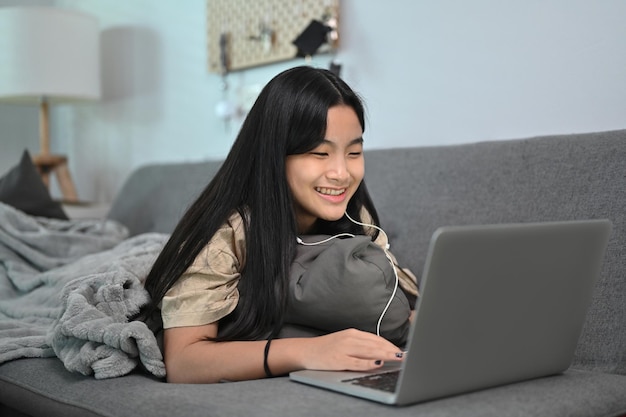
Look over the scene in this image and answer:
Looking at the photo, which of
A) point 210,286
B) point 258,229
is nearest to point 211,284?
point 210,286

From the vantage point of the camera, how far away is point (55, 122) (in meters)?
3.51

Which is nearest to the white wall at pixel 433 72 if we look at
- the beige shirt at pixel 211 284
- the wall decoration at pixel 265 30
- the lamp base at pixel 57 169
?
the wall decoration at pixel 265 30

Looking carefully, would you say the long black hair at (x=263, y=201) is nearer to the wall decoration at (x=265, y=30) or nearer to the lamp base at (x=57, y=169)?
the wall decoration at (x=265, y=30)

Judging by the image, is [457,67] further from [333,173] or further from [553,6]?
[333,173]

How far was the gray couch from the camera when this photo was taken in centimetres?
94

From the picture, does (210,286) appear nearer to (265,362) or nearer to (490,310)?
(265,362)

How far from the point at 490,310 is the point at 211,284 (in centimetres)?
44

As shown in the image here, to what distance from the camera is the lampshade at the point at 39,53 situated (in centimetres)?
269

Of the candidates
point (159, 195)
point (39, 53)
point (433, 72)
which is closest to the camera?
point (433, 72)

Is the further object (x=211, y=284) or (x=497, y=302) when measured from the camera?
(x=211, y=284)

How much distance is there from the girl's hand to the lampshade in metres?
2.00

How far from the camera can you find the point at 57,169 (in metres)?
2.97

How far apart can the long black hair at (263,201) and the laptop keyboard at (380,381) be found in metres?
0.22

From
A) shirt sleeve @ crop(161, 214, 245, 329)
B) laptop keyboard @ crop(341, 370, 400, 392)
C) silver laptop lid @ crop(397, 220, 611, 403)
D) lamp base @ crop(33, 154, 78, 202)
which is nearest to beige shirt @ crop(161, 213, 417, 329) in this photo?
shirt sleeve @ crop(161, 214, 245, 329)
